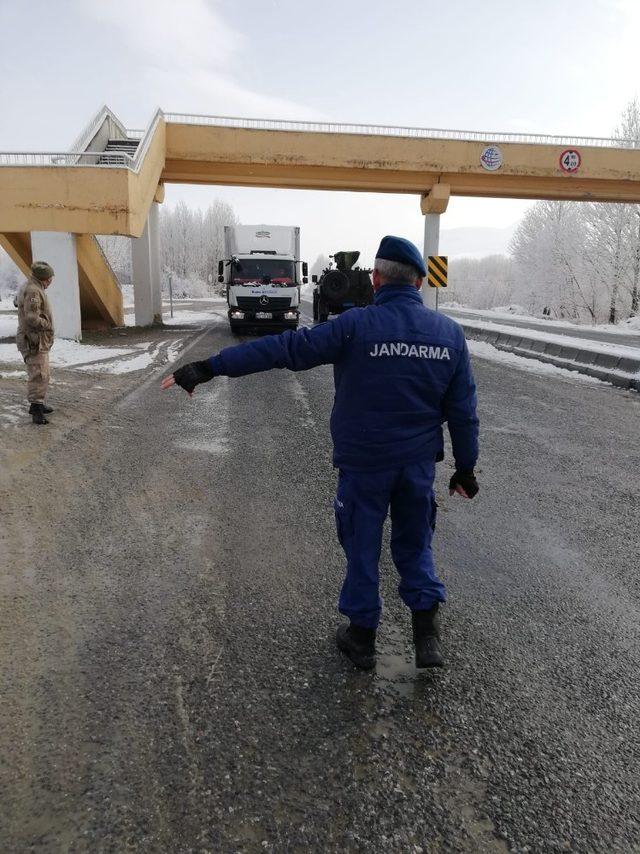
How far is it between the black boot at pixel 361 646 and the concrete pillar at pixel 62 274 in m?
15.2

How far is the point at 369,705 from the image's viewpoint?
2.45 metres

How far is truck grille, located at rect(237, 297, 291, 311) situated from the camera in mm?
17828

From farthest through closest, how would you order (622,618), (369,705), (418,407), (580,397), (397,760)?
(580,397) → (622,618) → (418,407) → (369,705) → (397,760)

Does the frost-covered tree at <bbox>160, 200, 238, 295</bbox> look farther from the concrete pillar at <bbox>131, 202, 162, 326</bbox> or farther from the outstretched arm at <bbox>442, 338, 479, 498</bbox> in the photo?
the outstretched arm at <bbox>442, 338, 479, 498</bbox>

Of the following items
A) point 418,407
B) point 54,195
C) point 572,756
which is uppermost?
point 54,195

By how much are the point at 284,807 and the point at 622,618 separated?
218cm

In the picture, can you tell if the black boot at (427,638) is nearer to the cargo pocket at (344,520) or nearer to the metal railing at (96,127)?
the cargo pocket at (344,520)

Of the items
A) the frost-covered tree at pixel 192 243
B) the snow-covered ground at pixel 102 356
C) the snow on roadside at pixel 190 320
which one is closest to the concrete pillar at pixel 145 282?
the snow on roadside at pixel 190 320

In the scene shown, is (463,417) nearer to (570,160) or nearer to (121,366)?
(121,366)

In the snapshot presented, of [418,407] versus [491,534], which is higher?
[418,407]

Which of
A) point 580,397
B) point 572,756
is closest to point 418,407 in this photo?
point 572,756

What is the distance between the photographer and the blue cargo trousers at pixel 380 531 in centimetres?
262

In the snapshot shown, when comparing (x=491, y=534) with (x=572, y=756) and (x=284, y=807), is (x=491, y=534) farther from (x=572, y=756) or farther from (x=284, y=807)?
(x=284, y=807)

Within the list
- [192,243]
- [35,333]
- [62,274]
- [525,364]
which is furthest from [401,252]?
[192,243]
